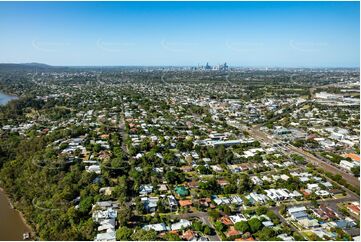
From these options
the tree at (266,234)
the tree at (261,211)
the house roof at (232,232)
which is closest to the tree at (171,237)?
the house roof at (232,232)

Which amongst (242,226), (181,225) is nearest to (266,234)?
(242,226)

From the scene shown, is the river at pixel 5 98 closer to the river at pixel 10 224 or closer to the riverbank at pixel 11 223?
the riverbank at pixel 11 223

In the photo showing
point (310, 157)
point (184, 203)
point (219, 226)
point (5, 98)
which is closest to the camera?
point (219, 226)

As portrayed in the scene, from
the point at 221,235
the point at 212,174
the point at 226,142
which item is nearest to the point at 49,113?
the point at 226,142

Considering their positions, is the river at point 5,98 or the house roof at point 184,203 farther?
the river at point 5,98

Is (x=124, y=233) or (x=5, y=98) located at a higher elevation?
(x=5, y=98)

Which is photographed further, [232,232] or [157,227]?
[157,227]

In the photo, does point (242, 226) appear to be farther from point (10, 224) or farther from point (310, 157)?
point (310, 157)
